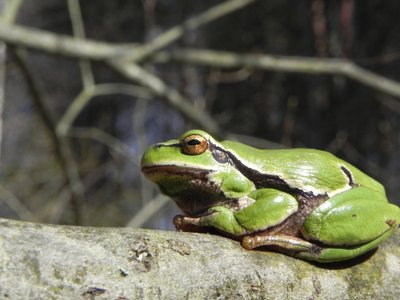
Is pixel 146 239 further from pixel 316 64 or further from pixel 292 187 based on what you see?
pixel 316 64

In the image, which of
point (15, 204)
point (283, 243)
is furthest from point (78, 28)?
point (283, 243)

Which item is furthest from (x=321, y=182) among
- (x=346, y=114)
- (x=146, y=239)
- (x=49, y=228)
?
(x=346, y=114)

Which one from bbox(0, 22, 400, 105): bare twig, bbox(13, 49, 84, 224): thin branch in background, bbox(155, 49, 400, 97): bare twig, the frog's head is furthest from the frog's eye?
bbox(13, 49, 84, 224): thin branch in background

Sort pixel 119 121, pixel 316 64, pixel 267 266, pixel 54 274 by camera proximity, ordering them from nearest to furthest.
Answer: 1. pixel 54 274
2. pixel 267 266
3. pixel 316 64
4. pixel 119 121

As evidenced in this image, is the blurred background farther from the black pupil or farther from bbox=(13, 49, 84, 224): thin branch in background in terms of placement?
the black pupil

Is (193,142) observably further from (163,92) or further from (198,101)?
(198,101)

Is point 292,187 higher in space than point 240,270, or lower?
higher

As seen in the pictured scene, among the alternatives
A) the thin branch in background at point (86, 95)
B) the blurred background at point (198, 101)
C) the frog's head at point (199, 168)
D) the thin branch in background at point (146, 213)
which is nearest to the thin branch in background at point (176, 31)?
the blurred background at point (198, 101)
